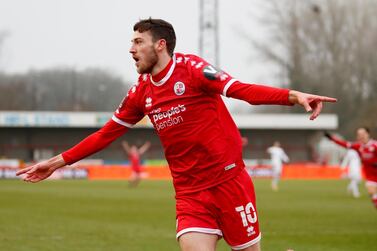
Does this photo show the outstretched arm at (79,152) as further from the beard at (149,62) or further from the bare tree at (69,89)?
the bare tree at (69,89)

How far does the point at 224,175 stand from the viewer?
697 cm

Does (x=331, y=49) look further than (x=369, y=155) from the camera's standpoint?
Yes

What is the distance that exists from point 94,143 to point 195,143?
41.5 inches

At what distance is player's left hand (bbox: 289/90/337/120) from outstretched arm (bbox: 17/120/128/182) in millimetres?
1967

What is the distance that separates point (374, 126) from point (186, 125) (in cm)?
7200

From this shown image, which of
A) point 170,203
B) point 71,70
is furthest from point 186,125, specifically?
point 71,70

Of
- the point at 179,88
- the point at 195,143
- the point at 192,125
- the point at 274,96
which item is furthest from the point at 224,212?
the point at 274,96

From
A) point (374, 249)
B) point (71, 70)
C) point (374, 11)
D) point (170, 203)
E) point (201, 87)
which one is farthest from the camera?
point (71, 70)

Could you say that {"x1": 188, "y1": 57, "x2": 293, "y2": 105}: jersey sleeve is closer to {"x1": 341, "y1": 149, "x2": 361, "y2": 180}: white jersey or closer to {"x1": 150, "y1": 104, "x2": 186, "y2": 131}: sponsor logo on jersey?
{"x1": 150, "y1": 104, "x2": 186, "y2": 131}: sponsor logo on jersey

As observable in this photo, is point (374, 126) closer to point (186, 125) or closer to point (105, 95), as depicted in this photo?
point (105, 95)

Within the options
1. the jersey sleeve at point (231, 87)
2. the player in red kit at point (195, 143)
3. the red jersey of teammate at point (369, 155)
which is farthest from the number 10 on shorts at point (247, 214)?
the red jersey of teammate at point (369, 155)

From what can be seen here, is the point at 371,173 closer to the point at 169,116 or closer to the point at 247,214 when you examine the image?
the point at 247,214

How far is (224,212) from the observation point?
6902mm

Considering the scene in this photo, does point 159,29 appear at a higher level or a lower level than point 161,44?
higher
